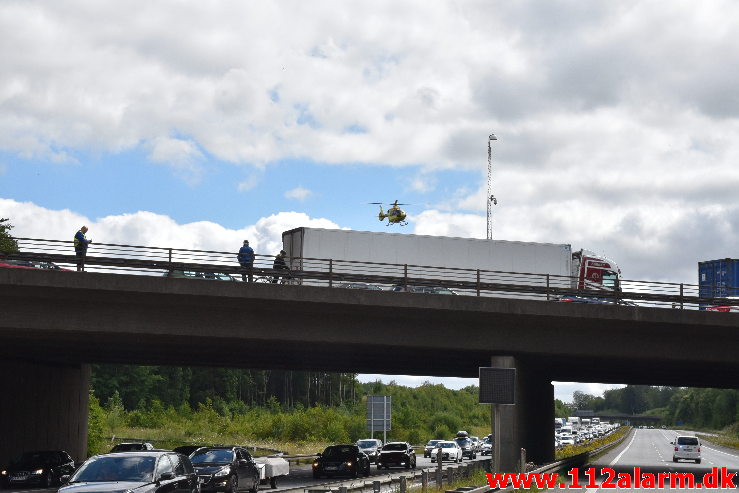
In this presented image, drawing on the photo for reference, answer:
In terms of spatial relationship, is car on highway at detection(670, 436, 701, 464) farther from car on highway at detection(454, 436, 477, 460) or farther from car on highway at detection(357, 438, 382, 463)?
car on highway at detection(357, 438, 382, 463)

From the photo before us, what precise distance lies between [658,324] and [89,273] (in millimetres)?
19459

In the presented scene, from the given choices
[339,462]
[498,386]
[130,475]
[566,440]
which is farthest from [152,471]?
[566,440]

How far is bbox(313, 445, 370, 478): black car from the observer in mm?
41500

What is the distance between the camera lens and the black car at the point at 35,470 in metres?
35.5

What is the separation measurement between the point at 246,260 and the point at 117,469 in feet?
60.5

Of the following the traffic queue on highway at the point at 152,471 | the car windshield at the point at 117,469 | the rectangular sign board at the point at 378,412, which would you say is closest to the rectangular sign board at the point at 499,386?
the traffic queue on highway at the point at 152,471

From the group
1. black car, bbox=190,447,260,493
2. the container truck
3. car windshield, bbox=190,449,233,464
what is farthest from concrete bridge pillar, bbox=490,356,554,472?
car windshield, bbox=190,449,233,464

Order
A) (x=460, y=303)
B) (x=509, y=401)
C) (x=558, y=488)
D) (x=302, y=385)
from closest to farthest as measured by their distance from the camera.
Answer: (x=509, y=401) < (x=558, y=488) < (x=460, y=303) < (x=302, y=385)

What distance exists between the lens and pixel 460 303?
34469 mm

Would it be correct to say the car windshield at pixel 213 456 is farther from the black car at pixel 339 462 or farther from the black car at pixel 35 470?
the black car at pixel 339 462

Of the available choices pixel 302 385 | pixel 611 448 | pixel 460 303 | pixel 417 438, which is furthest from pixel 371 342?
pixel 302 385

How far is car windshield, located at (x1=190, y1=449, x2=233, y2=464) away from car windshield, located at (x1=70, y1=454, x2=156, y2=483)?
32.9 ft

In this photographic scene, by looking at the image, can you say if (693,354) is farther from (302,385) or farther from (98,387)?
(302,385)

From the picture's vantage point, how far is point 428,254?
44.6 metres
